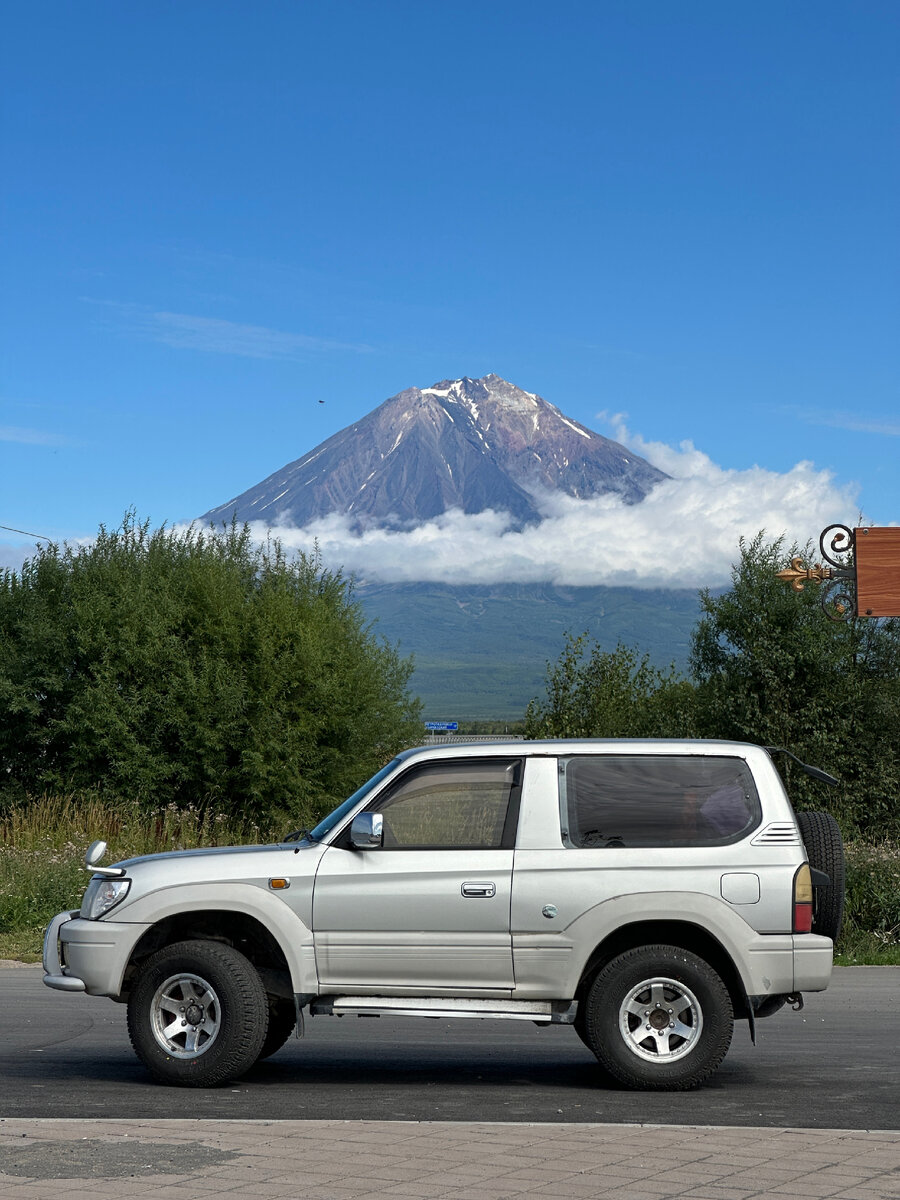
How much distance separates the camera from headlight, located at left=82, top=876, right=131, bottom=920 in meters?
8.09

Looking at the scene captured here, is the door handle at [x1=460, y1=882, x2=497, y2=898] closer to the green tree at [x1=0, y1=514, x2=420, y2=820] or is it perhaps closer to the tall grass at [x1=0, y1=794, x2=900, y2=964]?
the tall grass at [x1=0, y1=794, x2=900, y2=964]

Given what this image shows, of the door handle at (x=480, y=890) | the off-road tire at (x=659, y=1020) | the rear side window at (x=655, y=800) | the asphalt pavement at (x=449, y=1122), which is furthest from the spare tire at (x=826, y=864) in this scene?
the door handle at (x=480, y=890)

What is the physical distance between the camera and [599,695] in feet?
146

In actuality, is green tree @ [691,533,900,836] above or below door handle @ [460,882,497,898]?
above

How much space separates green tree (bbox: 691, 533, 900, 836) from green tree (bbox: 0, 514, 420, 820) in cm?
1101

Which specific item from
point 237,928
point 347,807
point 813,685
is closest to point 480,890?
point 347,807

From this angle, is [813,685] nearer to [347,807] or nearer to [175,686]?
[175,686]

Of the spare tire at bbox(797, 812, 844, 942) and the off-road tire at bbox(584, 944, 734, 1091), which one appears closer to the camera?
the off-road tire at bbox(584, 944, 734, 1091)

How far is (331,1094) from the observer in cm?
773

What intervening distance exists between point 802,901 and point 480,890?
1.75 meters

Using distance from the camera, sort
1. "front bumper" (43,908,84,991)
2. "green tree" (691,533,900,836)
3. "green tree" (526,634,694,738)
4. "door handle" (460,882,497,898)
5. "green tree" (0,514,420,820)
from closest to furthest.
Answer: "door handle" (460,882,497,898) → "front bumper" (43,908,84,991) → "green tree" (691,533,900,836) → "green tree" (0,514,420,820) → "green tree" (526,634,694,738)

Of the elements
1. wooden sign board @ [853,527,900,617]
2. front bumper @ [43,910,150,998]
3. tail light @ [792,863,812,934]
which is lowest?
front bumper @ [43,910,150,998]

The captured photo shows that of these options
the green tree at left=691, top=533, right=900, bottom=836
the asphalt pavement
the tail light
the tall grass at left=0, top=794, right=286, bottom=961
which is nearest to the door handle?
the asphalt pavement

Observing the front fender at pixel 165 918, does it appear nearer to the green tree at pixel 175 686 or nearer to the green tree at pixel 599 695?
the green tree at pixel 175 686
